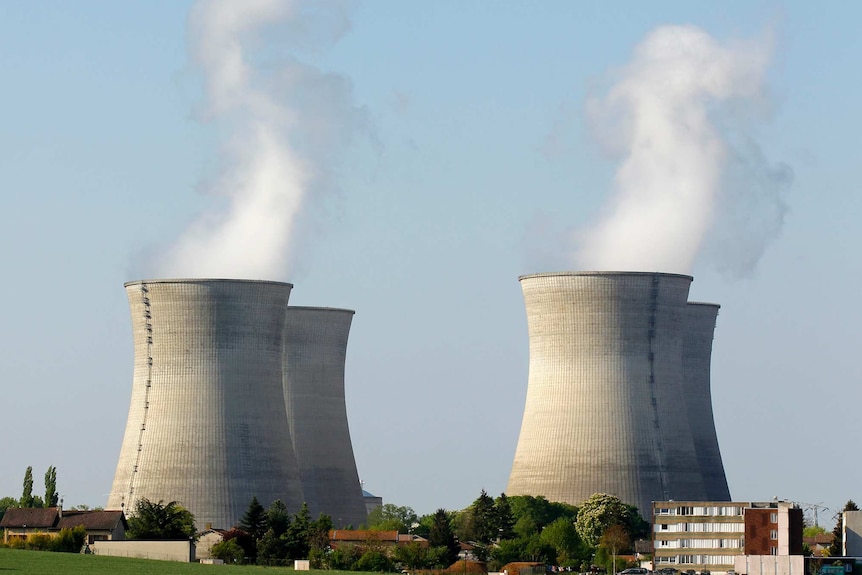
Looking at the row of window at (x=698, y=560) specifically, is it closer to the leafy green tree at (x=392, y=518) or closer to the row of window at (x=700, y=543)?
the row of window at (x=700, y=543)

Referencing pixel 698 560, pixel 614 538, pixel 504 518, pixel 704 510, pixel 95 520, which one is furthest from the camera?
pixel 504 518

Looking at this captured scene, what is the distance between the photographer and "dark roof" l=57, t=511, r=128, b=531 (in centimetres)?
5522

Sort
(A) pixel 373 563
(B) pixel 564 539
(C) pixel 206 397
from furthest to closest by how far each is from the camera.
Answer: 1. (B) pixel 564 539
2. (C) pixel 206 397
3. (A) pixel 373 563

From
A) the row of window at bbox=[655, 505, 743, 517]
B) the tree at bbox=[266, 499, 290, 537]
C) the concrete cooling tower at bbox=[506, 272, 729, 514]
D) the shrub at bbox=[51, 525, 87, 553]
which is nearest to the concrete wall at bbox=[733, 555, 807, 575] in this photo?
the row of window at bbox=[655, 505, 743, 517]

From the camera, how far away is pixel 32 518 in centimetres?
5822

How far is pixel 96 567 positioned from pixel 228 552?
10.7 m

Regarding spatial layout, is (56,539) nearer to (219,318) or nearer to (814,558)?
(219,318)

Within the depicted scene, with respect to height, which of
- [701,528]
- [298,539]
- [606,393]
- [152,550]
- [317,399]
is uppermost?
[317,399]

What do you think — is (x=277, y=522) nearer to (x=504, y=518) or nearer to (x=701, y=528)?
(x=504, y=518)

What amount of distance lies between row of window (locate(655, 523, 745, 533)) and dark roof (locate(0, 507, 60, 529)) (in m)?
16.0

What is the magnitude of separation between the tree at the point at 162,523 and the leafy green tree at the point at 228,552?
948mm

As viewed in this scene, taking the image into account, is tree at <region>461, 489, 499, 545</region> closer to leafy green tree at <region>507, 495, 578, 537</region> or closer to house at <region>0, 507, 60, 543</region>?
leafy green tree at <region>507, 495, 578, 537</region>

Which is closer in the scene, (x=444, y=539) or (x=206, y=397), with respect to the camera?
(x=206, y=397)

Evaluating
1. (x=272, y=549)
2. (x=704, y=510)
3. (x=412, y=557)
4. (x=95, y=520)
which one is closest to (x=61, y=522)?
(x=95, y=520)
